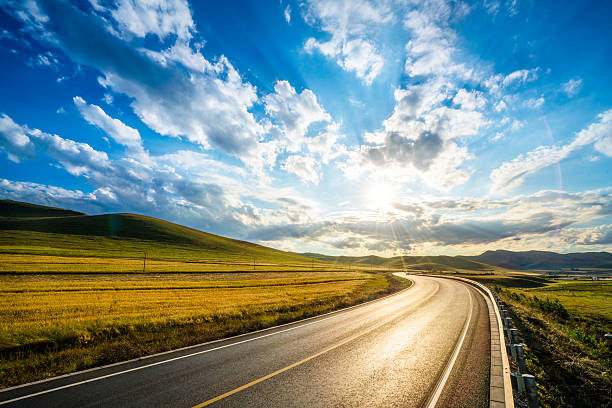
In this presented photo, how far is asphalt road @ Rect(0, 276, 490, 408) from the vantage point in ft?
20.5

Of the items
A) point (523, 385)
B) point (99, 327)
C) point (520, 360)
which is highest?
point (520, 360)

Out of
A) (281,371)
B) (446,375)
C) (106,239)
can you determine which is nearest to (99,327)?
(281,371)

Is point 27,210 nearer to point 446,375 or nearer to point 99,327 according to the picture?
point 99,327

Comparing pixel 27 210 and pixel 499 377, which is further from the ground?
pixel 27 210

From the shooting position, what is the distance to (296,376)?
7.63 metres

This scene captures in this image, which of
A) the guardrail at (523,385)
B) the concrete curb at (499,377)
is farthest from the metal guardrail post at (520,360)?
the concrete curb at (499,377)

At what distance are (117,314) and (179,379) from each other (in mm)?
12424

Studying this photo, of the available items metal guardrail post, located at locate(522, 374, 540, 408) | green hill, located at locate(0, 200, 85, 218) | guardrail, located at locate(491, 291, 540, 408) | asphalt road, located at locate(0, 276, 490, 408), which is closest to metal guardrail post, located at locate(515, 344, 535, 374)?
guardrail, located at locate(491, 291, 540, 408)

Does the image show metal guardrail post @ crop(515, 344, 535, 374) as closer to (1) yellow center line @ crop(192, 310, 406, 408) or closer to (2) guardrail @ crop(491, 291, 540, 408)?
(2) guardrail @ crop(491, 291, 540, 408)

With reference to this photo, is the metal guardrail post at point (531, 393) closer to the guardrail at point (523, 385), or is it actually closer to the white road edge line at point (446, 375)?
the guardrail at point (523, 385)

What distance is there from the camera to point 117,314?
639 inches

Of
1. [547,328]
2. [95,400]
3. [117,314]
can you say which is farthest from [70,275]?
[547,328]

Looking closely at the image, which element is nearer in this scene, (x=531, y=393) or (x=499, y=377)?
(x=531, y=393)

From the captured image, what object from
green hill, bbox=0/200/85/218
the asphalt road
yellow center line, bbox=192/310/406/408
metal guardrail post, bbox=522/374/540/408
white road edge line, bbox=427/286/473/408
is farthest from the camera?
green hill, bbox=0/200/85/218
